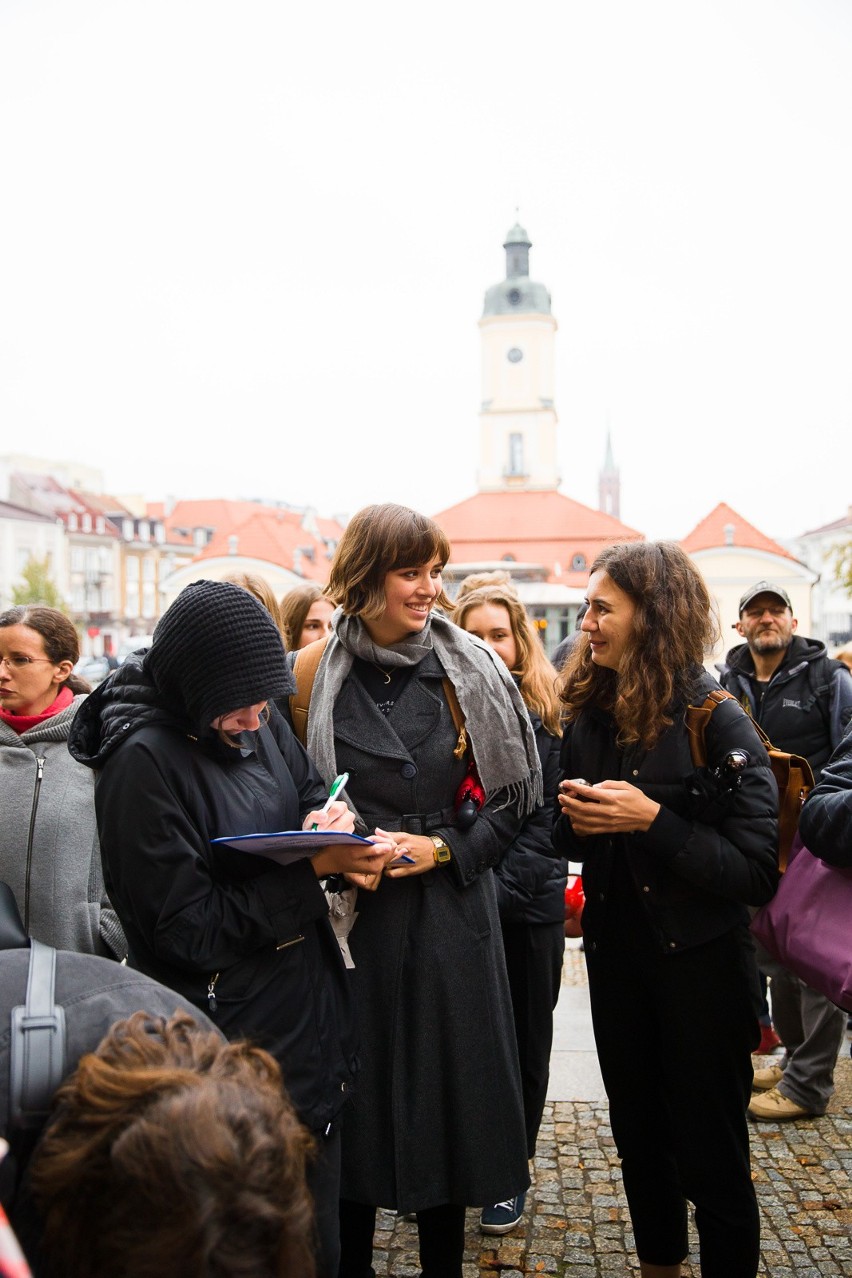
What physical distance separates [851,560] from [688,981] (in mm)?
24931

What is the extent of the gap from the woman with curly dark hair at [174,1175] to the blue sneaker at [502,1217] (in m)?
2.63

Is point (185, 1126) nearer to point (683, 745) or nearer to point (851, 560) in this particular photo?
point (683, 745)

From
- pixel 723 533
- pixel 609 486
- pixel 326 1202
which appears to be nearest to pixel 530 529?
pixel 723 533

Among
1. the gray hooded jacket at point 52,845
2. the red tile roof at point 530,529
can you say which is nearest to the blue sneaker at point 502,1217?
the gray hooded jacket at point 52,845

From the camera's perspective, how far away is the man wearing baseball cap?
15.5 ft

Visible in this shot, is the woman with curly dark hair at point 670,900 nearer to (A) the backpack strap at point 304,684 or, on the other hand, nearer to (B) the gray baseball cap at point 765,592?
(A) the backpack strap at point 304,684

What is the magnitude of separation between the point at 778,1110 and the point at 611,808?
2416 millimetres

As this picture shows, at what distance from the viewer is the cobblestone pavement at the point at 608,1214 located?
332 cm

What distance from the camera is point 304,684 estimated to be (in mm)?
3156

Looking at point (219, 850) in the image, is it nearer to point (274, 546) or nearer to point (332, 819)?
point (332, 819)

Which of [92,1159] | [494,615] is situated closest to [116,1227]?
[92,1159]

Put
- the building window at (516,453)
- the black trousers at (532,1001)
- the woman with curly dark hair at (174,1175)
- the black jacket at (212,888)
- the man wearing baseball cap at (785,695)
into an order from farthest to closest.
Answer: the building window at (516,453)
the man wearing baseball cap at (785,695)
the black trousers at (532,1001)
the black jacket at (212,888)
the woman with curly dark hair at (174,1175)

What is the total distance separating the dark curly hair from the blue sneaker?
1.73 m

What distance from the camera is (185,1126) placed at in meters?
1.16
